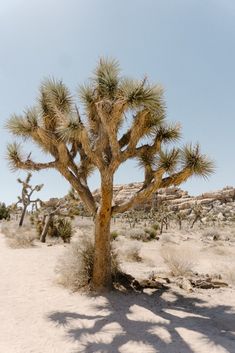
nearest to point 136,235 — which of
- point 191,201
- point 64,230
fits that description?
point 64,230

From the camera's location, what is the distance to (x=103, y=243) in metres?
7.30

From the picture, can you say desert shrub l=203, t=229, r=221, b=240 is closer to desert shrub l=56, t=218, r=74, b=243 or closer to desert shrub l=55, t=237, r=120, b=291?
desert shrub l=56, t=218, r=74, b=243

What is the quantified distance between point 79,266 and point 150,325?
8.85 feet

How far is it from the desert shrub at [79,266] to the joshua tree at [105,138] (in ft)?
1.12

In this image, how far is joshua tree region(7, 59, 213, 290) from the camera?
22.0 ft

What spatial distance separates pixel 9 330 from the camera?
496 centimetres

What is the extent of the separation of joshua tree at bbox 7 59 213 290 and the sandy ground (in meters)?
1.11

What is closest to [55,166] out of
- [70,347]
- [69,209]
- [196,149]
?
[196,149]

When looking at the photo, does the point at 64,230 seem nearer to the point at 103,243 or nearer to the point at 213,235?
the point at 103,243

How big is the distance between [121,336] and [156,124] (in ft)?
14.4

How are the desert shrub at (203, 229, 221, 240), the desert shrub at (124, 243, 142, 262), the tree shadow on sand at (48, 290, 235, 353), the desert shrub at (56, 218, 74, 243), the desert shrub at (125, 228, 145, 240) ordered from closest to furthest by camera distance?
the tree shadow on sand at (48, 290, 235, 353) < the desert shrub at (124, 243, 142, 262) < the desert shrub at (56, 218, 74, 243) < the desert shrub at (125, 228, 145, 240) < the desert shrub at (203, 229, 221, 240)

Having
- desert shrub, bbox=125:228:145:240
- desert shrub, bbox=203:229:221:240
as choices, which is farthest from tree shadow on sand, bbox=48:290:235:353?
desert shrub, bbox=203:229:221:240

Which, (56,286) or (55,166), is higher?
(55,166)

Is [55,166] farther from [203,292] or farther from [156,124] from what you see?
[203,292]
